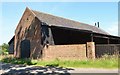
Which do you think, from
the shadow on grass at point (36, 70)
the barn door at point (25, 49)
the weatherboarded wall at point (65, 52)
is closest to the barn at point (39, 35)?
the barn door at point (25, 49)

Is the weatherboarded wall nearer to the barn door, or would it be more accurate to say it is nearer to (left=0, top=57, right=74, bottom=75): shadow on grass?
the barn door

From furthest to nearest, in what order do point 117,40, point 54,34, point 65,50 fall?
point 117,40, point 54,34, point 65,50

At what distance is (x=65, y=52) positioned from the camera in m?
25.6

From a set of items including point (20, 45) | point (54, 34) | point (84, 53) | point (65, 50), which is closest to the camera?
point (84, 53)

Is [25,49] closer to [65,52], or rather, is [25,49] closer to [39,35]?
[39,35]

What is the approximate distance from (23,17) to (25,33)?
2572mm

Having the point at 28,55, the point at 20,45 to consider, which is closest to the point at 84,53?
the point at 28,55

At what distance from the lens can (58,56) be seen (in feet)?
86.2

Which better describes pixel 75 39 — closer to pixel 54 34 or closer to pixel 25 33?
pixel 54 34

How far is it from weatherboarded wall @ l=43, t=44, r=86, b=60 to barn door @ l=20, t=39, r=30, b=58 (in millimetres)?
3937

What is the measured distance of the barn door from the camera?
30503 millimetres

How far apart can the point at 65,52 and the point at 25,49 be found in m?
7.69

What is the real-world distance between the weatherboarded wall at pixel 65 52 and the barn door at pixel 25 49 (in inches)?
155

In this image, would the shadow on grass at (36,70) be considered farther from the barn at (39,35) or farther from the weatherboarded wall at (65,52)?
the barn at (39,35)
